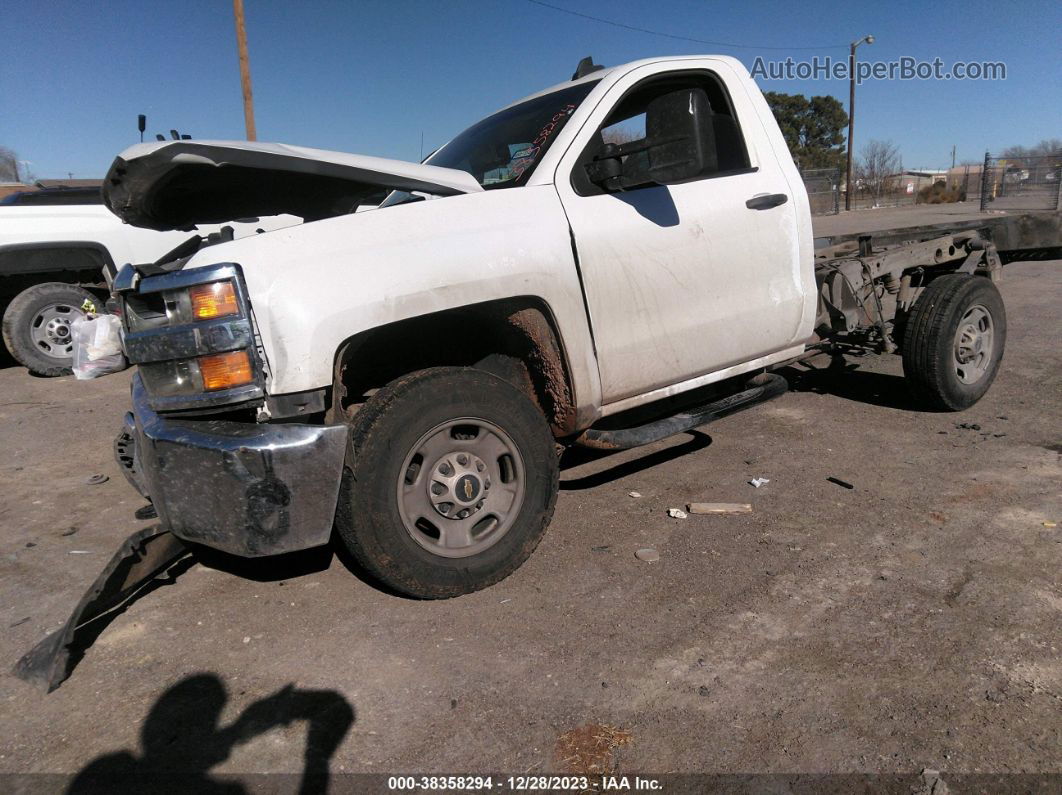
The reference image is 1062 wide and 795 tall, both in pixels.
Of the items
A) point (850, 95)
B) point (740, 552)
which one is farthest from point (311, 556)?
point (850, 95)

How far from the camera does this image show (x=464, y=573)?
2.88 m

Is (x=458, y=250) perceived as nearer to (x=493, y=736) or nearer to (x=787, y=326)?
(x=493, y=736)

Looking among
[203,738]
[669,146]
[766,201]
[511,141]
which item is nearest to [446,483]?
[203,738]

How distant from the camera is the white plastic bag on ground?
6.90 metres

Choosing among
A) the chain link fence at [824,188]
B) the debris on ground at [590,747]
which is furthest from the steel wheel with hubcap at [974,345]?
the chain link fence at [824,188]

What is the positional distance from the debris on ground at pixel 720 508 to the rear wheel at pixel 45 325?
6988 mm

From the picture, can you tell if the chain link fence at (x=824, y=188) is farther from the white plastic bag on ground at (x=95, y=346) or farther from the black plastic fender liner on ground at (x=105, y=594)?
the black plastic fender liner on ground at (x=105, y=594)

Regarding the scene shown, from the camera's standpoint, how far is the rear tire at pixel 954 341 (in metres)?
4.65

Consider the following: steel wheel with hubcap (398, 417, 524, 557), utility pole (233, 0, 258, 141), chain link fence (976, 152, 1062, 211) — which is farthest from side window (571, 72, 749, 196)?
chain link fence (976, 152, 1062, 211)

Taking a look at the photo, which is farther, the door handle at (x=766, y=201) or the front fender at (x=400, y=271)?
the door handle at (x=766, y=201)

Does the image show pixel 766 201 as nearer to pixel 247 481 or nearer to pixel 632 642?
pixel 632 642

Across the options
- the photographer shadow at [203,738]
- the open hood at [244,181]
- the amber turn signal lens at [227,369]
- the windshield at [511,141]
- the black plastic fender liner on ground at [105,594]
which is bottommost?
the photographer shadow at [203,738]

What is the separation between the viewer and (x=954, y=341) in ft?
15.4

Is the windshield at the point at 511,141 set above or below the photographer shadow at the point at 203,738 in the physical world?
above
